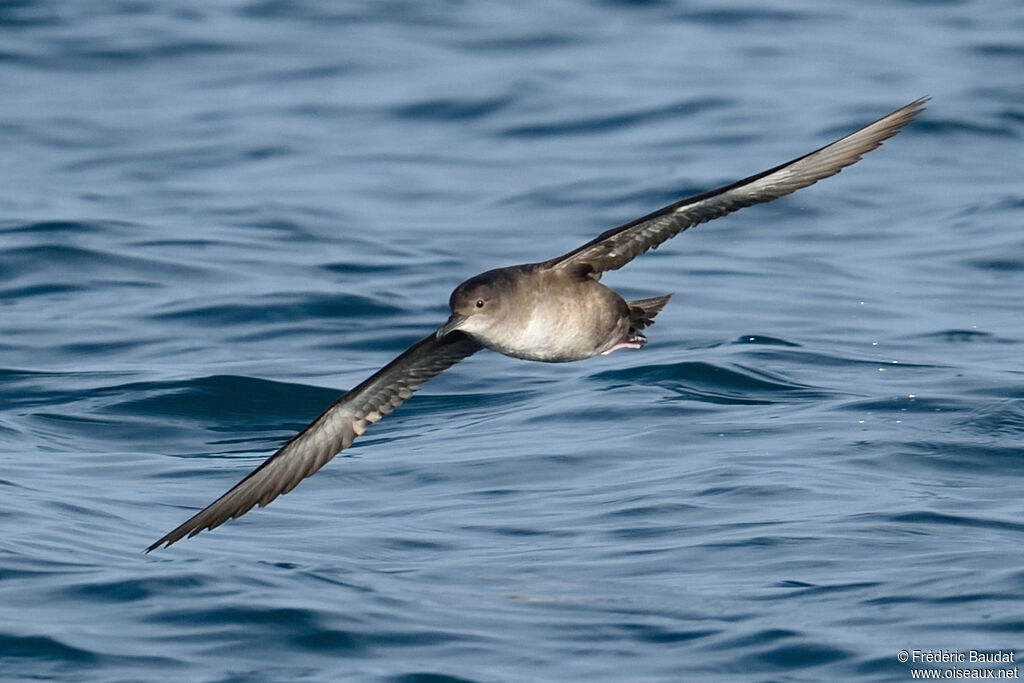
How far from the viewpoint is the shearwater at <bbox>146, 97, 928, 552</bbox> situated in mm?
7082

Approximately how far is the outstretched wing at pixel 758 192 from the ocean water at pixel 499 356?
4.82ft

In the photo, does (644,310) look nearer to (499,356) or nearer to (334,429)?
(334,429)

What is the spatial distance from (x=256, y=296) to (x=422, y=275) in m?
1.31

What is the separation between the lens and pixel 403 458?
381 inches

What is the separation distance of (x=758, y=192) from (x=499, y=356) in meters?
4.57

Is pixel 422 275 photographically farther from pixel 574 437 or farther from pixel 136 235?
pixel 574 437

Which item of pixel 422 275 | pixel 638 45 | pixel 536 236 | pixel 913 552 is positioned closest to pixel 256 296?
pixel 422 275

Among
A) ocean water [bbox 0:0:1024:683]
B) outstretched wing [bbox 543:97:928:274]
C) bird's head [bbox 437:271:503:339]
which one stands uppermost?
outstretched wing [bbox 543:97:928:274]

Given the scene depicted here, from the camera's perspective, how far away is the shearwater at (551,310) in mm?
7082

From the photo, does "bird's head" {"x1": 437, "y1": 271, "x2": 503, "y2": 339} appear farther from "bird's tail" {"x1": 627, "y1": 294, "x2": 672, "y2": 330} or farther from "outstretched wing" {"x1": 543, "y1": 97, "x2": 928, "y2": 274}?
"bird's tail" {"x1": 627, "y1": 294, "x2": 672, "y2": 330}

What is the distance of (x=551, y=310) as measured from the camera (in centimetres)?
722

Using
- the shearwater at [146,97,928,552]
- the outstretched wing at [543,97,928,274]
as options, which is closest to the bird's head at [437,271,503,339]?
the shearwater at [146,97,928,552]

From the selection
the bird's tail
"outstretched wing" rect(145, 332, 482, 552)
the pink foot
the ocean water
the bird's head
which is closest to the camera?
the bird's head

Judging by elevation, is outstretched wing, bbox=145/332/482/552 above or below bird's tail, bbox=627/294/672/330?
below
